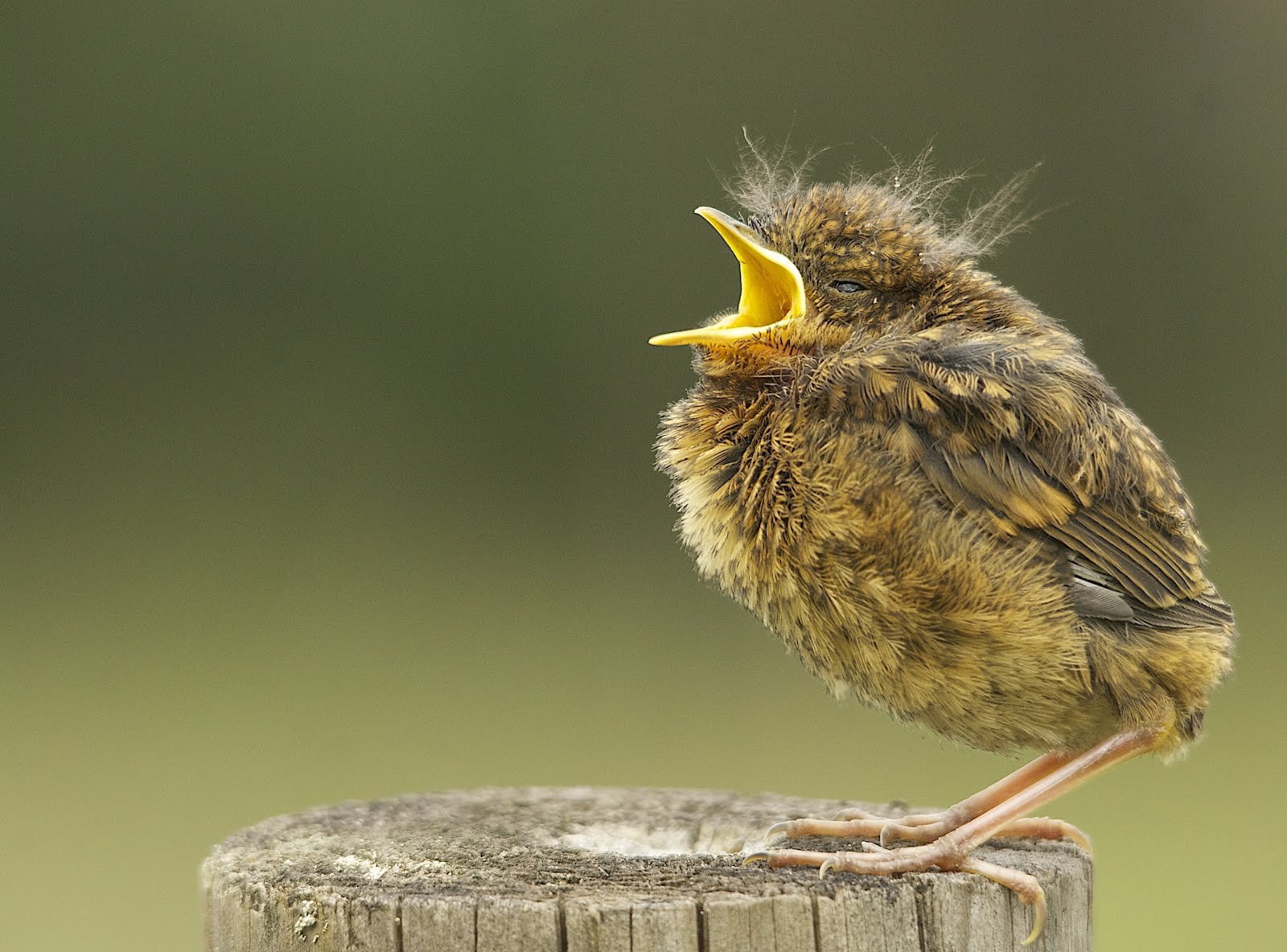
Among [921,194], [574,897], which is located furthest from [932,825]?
[921,194]

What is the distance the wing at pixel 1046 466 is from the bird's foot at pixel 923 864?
0.48 m

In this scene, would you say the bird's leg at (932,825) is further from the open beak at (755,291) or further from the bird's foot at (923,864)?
the open beak at (755,291)

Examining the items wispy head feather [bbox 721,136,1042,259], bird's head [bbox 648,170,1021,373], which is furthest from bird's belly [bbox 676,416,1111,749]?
wispy head feather [bbox 721,136,1042,259]

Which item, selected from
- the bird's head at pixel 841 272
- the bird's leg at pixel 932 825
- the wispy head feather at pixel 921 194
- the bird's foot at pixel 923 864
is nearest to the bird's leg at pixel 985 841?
the bird's foot at pixel 923 864

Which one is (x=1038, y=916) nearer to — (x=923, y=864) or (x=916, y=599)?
(x=923, y=864)

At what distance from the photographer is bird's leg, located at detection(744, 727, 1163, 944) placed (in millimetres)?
2418

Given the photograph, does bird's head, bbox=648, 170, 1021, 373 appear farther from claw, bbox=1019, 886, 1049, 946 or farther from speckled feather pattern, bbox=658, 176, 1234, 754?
claw, bbox=1019, 886, 1049, 946

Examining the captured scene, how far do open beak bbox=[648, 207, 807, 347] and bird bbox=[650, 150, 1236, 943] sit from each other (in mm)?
20

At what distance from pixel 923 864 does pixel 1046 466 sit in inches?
27.7

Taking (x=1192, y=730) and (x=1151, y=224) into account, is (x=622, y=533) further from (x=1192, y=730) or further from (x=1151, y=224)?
Answer: (x=1192, y=730)

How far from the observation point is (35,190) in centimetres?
859

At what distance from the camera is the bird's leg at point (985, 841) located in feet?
7.93

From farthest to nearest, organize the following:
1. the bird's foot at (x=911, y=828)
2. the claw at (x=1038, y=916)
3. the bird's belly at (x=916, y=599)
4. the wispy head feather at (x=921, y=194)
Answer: the wispy head feather at (x=921, y=194) → the bird's foot at (x=911, y=828) → the bird's belly at (x=916, y=599) → the claw at (x=1038, y=916)

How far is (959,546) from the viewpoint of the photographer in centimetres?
263
